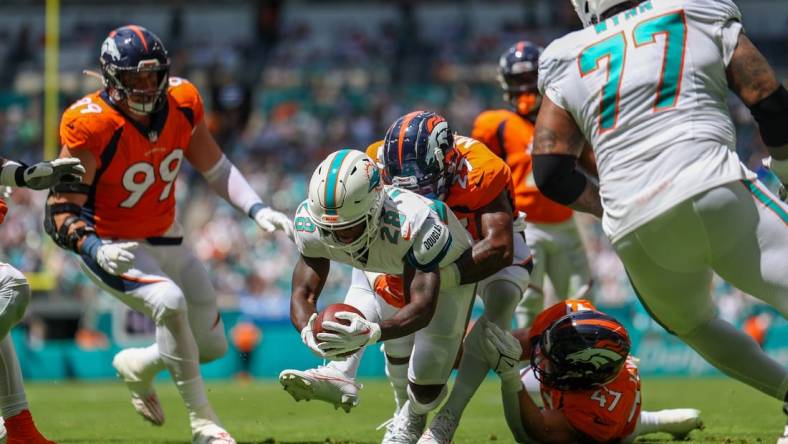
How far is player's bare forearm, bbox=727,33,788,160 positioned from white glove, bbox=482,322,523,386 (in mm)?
1701

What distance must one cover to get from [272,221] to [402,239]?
1730 mm

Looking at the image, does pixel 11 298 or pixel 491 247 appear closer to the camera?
pixel 11 298

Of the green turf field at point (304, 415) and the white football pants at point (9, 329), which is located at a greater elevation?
the white football pants at point (9, 329)

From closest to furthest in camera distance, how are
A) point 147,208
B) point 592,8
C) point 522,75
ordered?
1. point 592,8
2. point 147,208
3. point 522,75

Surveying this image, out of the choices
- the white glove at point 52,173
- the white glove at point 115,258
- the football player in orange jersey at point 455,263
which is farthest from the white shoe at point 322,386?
the white glove at point 52,173

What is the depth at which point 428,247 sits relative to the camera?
4930 mm

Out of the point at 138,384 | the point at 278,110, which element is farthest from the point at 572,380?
the point at 278,110

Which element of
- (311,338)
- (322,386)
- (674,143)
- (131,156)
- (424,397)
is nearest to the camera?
(674,143)

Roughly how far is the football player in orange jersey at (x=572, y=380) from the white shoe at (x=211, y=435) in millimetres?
1470

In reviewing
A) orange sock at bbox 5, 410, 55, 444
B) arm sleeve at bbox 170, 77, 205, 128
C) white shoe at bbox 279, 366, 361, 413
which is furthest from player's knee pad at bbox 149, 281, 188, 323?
arm sleeve at bbox 170, 77, 205, 128

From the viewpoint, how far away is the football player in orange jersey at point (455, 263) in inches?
211

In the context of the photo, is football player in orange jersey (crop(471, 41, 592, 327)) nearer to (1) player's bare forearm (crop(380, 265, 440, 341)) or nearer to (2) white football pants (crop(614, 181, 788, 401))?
(1) player's bare forearm (crop(380, 265, 440, 341))

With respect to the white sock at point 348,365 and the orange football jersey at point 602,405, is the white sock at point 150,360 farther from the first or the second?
the orange football jersey at point 602,405

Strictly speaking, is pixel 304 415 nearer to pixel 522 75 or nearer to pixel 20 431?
pixel 522 75
